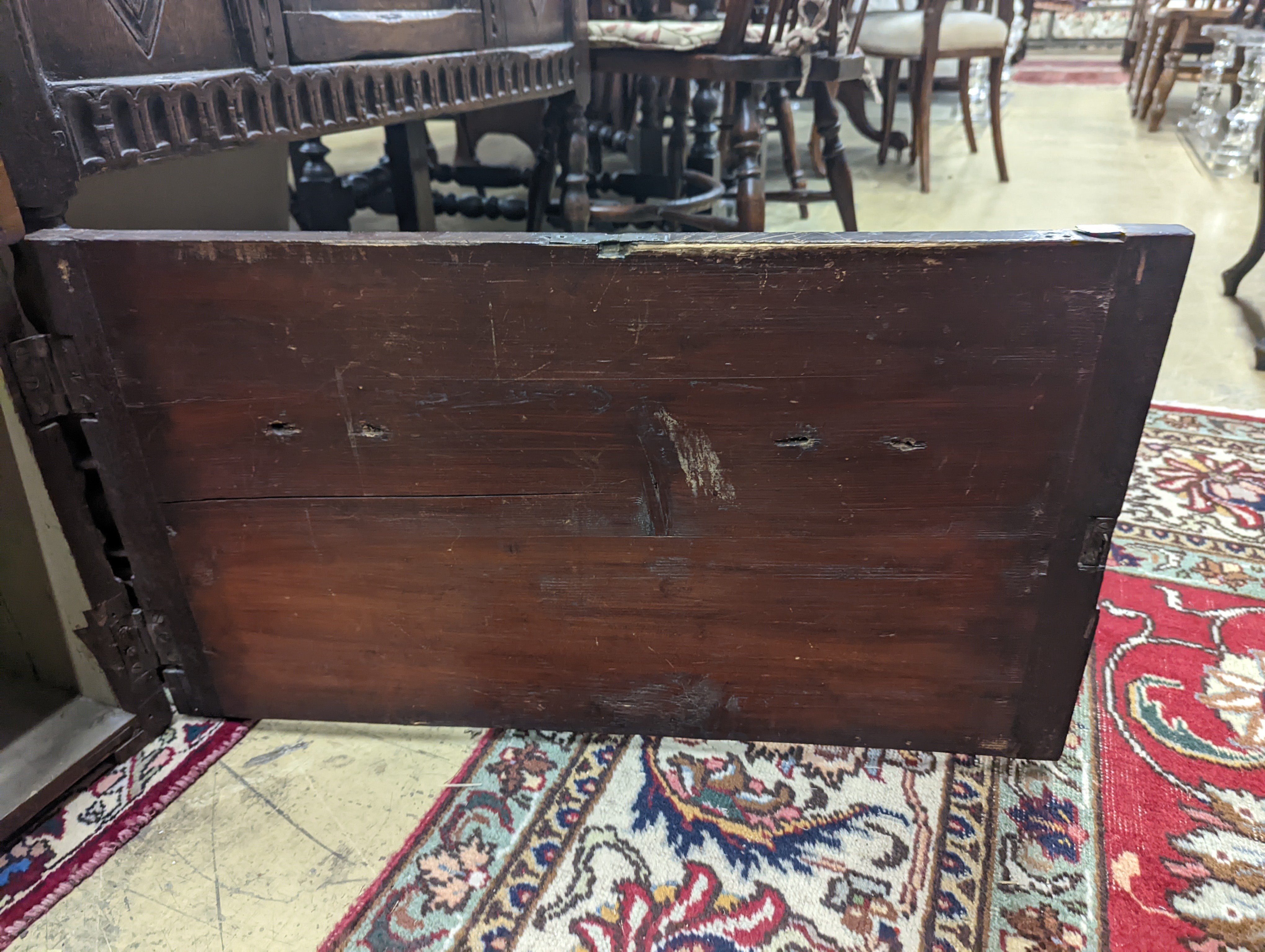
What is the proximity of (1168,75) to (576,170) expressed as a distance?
156 inches

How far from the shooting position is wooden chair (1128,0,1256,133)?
3971 millimetres

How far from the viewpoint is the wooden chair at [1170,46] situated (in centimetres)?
397

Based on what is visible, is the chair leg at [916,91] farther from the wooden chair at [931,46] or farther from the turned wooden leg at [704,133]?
the turned wooden leg at [704,133]

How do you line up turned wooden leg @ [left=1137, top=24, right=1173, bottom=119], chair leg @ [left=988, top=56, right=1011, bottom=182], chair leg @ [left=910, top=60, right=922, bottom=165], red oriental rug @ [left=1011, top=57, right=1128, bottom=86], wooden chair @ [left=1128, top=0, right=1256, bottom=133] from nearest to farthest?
chair leg @ [left=910, top=60, right=922, bottom=165]
chair leg @ [left=988, top=56, right=1011, bottom=182]
wooden chair @ [left=1128, top=0, right=1256, bottom=133]
turned wooden leg @ [left=1137, top=24, right=1173, bottom=119]
red oriental rug @ [left=1011, top=57, right=1128, bottom=86]

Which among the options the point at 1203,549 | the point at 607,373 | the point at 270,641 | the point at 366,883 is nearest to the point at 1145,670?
the point at 1203,549

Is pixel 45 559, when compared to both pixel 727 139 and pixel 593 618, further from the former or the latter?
pixel 727 139

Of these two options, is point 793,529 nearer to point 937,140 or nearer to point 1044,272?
point 1044,272

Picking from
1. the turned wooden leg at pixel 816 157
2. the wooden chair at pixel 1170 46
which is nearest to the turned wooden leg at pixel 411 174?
the turned wooden leg at pixel 816 157

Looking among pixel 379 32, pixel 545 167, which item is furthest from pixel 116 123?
pixel 545 167

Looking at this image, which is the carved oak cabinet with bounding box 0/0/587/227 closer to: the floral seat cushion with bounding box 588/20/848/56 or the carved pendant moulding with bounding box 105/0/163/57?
the carved pendant moulding with bounding box 105/0/163/57

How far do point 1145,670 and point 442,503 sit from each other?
Answer: 2.89ft

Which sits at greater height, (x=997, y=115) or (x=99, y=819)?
(x=997, y=115)

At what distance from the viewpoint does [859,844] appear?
2.59ft

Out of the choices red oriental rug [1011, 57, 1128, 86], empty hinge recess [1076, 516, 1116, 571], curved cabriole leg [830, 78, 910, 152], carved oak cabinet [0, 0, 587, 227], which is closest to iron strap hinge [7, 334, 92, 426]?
carved oak cabinet [0, 0, 587, 227]
